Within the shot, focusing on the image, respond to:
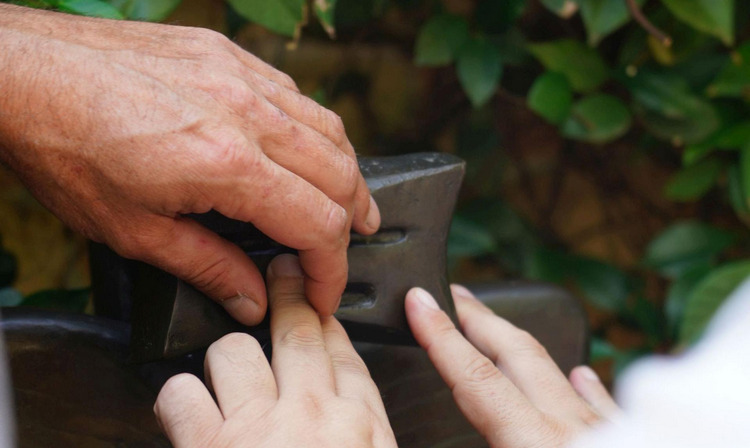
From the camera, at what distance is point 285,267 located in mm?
610

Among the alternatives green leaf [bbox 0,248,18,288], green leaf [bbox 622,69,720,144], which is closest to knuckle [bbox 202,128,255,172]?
green leaf [bbox 0,248,18,288]

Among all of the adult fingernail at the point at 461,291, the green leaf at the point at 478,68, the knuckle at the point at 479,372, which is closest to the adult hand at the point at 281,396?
the knuckle at the point at 479,372

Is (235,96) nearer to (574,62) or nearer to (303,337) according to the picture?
(303,337)

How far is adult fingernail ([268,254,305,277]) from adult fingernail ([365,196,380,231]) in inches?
2.7

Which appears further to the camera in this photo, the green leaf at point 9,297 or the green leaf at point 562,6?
the green leaf at point 562,6

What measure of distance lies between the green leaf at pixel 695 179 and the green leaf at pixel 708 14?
356 millimetres

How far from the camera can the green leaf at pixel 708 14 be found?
106 centimetres

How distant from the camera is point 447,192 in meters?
0.68

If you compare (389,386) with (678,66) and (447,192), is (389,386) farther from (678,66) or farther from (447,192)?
(678,66)

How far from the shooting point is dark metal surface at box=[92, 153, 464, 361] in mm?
587

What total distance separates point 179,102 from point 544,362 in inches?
16.9

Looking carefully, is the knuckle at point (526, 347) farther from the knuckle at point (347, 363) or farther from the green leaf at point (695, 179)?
the green leaf at point (695, 179)

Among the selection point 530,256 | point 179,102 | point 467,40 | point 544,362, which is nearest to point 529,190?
point 530,256

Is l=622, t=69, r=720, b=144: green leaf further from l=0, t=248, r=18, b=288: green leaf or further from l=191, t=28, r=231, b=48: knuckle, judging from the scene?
l=0, t=248, r=18, b=288: green leaf
